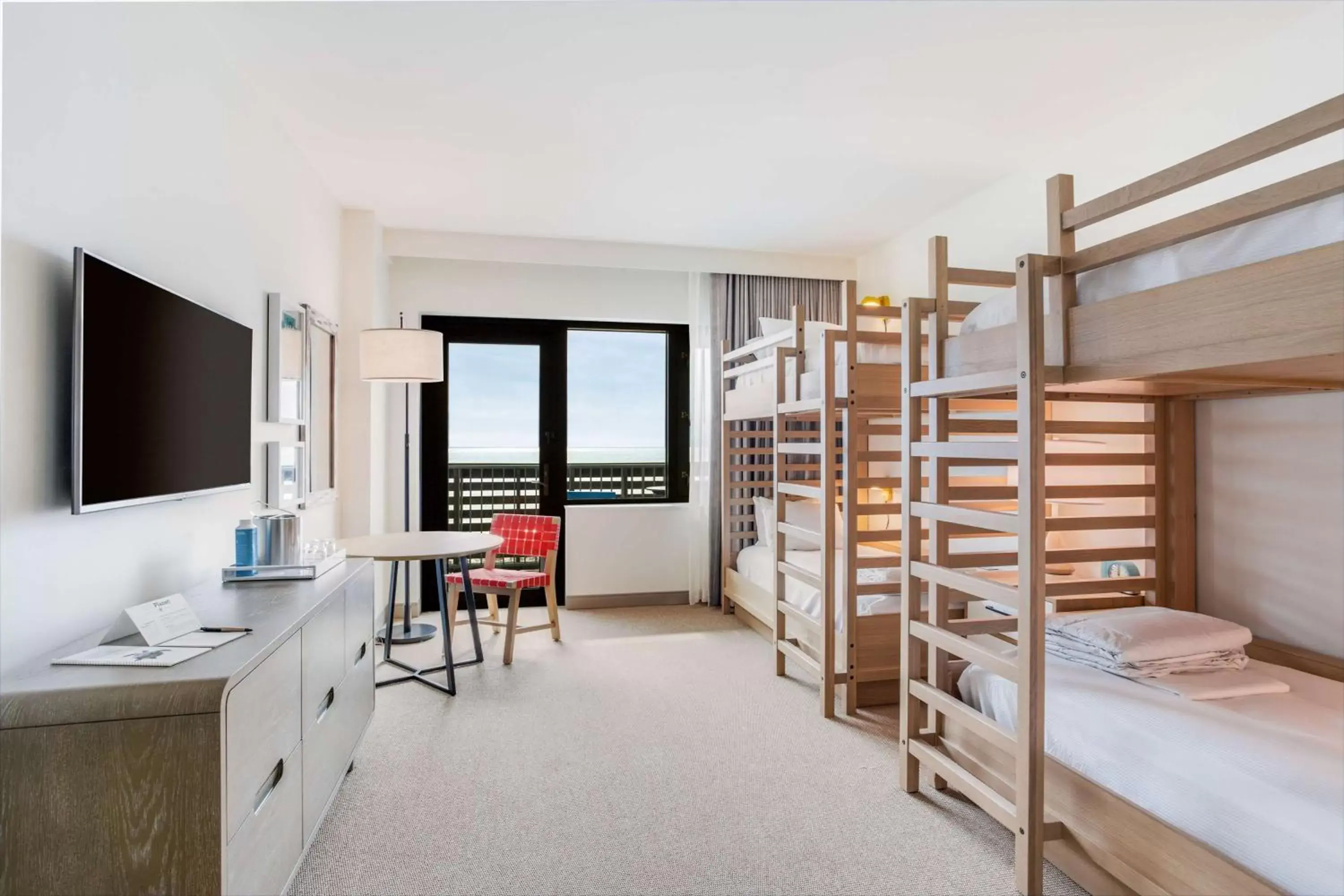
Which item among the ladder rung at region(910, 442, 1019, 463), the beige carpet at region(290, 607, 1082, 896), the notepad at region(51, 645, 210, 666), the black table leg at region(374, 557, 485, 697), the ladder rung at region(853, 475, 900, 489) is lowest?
the beige carpet at region(290, 607, 1082, 896)

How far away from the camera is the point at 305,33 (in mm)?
2355

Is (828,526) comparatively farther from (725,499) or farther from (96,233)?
(96,233)

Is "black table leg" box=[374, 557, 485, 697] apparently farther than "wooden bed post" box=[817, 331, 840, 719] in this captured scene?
Yes

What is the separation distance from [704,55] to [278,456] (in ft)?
7.79

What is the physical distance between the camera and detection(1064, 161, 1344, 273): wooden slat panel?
48.1 inches

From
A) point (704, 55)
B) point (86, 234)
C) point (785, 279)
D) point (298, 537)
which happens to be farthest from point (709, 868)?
point (785, 279)

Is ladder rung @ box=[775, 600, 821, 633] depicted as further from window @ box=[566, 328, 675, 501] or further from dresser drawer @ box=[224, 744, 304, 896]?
dresser drawer @ box=[224, 744, 304, 896]

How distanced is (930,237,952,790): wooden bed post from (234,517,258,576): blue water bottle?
7.25 feet

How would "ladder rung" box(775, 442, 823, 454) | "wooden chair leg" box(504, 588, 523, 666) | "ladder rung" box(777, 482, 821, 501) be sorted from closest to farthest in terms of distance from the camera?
"ladder rung" box(775, 442, 823, 454)
"ladder rung" box(777, 482, 821, 501)
"wooden chair leg" box(504, 588, 523, 666)

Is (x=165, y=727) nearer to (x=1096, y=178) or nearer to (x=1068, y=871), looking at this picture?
(x=1068, y=871)

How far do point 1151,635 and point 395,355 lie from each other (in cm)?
355

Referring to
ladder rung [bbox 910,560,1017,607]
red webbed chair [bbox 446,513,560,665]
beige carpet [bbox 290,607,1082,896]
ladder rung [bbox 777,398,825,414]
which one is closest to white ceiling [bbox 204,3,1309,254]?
ladder rung [bbox 777,398,825,414]

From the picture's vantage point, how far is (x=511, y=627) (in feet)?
12.2

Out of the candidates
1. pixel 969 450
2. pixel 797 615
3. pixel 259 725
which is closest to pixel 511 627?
A: pixel 797 615
